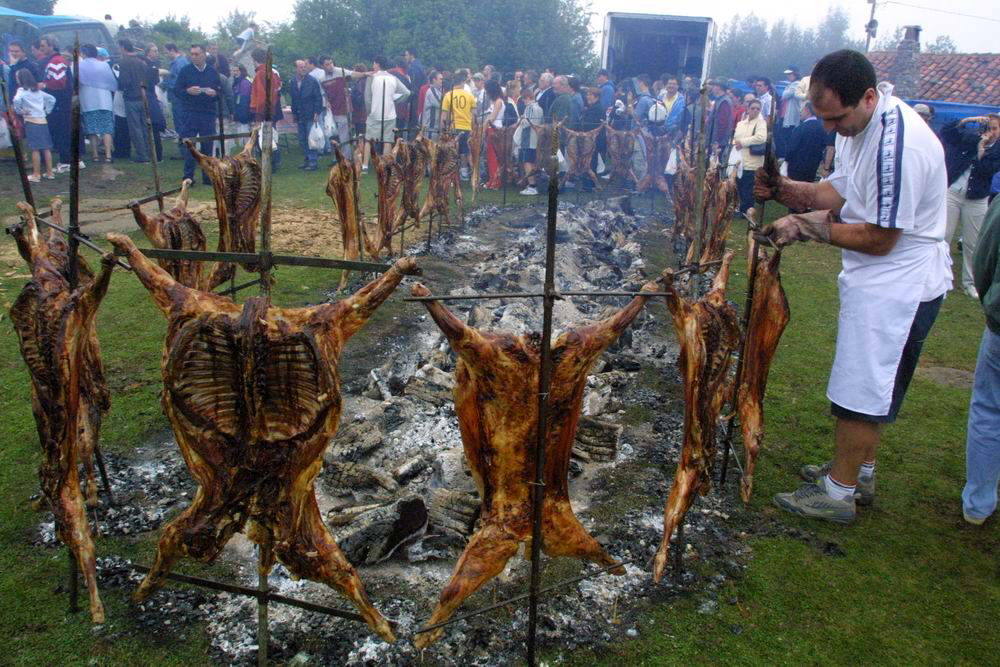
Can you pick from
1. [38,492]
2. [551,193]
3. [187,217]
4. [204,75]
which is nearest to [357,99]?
[204,75]

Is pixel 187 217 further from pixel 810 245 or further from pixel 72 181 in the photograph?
pixel 810 245

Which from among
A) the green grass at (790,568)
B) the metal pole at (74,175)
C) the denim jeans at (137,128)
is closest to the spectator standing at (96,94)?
the denim jeans at (137,128)

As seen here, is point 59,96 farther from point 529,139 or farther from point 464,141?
point 529,139

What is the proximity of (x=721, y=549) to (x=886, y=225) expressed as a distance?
6.92 ft

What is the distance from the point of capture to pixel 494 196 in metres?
16.8

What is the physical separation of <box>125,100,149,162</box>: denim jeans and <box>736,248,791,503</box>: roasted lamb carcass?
16040 millimetres

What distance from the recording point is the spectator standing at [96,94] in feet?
49.8

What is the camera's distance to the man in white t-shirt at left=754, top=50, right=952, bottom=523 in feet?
13.3

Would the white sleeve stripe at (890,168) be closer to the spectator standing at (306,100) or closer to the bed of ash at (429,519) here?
the bed of ash at (429,519)

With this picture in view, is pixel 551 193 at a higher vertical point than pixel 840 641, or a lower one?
higher

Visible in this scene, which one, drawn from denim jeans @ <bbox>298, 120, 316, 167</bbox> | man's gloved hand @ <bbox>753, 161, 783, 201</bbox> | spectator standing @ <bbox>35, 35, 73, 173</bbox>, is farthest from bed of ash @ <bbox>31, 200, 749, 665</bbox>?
spectator standing @ <bbox>35, 35, 73, 173</bbox>

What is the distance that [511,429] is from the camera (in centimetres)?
332

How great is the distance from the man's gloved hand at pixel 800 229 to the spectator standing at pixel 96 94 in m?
15.3

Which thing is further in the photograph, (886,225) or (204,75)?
(204,75)
